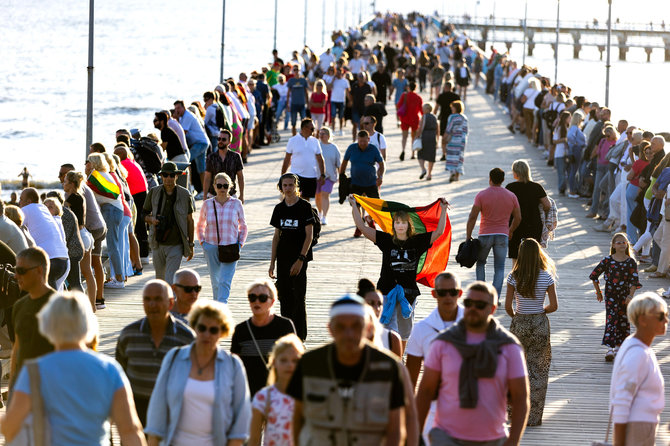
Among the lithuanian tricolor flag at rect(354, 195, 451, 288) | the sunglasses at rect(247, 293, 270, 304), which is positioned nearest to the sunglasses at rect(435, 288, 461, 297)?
the sunglasses at rect(247, 293, 270, 304)

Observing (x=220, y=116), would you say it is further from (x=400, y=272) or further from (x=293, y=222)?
(x=400, y=272)

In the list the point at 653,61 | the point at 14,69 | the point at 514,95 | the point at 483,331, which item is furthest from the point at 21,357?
the point at 653,61

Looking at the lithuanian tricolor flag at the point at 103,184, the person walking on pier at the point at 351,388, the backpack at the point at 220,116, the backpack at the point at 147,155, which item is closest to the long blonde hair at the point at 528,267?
the person walking on pier at the point at 351,388

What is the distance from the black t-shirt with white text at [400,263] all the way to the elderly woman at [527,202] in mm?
3221

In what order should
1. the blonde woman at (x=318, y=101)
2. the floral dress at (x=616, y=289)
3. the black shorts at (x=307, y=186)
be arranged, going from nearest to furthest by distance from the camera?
the floral dress at (x=616, y=289)
the black shorts at (x=307, y=186)
the blonde woman at (x=318, y=101)

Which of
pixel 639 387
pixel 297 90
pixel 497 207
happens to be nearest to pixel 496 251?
pixel 497 207

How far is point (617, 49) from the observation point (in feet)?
478

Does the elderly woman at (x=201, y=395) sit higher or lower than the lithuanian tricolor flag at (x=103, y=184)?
lower

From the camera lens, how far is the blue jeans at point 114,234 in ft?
43.0

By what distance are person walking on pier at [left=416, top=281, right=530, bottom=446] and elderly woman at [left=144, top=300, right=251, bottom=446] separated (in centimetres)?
97

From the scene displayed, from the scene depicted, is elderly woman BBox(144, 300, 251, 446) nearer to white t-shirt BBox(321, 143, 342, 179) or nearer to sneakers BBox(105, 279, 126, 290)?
sneakers BBox(105, 279, 126, 290)

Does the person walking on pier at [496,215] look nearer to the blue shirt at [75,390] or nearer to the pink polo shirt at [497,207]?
the pink polo shirt at [497,207]

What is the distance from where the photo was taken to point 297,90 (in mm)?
27938

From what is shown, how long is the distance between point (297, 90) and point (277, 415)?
22.1 meters
